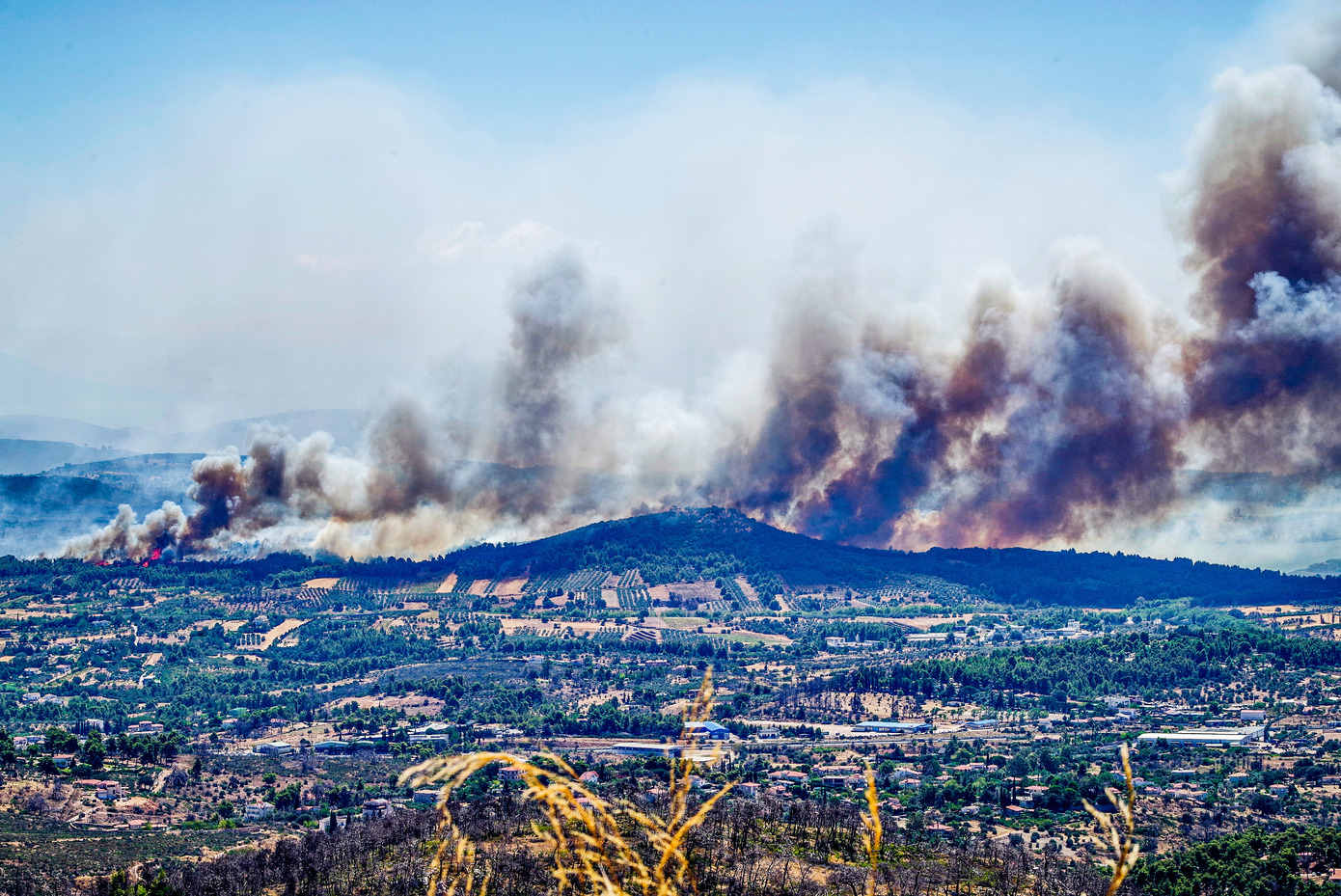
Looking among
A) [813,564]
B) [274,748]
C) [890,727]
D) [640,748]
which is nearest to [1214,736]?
[890,727]

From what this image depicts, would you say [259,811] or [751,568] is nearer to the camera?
[259,811]

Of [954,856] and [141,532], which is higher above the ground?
[141,532]

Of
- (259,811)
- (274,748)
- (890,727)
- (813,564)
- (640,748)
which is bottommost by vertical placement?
(274,748)

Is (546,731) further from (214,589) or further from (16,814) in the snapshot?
(214,589)

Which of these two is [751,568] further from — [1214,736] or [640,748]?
[1214,736]

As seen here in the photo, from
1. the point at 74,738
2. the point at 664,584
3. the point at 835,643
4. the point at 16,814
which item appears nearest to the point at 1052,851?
the point at 16,814

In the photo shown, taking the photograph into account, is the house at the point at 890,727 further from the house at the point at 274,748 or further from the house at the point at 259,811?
the house at the point at 259,811

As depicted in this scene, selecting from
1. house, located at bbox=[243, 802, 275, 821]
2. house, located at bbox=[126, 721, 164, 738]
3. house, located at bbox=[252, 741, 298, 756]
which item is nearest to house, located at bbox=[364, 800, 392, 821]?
house, located at bbox=[243, 802, 275, 821]
